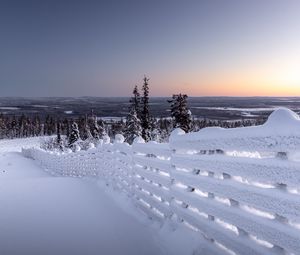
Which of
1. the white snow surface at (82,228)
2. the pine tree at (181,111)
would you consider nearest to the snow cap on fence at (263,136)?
the white snow surface at (82,228)

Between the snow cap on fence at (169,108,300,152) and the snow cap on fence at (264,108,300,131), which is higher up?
the snow cap on fence at (264,108,300,131)

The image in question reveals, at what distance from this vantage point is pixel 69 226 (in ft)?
21.3

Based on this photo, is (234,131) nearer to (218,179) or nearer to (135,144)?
(218,179)

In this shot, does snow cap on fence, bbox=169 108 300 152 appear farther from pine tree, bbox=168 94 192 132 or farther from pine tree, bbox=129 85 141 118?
pine tree, bbox=129 85 141 118

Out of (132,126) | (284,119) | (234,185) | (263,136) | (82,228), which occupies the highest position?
(284,119)

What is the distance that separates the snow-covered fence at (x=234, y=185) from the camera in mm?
3303

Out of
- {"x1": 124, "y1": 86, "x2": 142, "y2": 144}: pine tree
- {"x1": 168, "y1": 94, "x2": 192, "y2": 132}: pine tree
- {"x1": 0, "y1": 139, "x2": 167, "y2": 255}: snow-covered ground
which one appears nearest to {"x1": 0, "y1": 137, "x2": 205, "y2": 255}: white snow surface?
{"x1": 0, "y1": 139, "x2": 167, "y2": 255}: snow-covered ground

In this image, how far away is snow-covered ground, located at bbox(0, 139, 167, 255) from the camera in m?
5.36

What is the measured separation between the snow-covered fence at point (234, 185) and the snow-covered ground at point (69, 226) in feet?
2.07

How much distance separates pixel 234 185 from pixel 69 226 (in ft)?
10.9

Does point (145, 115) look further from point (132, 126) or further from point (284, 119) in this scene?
point (284, 119)

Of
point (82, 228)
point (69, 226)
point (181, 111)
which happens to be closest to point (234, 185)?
point (82, 228)

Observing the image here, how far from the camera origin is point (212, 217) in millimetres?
4707

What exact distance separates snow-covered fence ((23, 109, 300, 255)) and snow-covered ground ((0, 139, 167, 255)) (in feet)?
2.07
